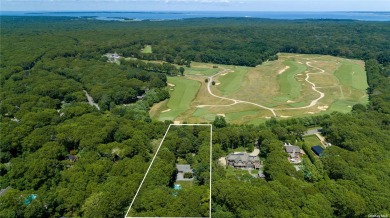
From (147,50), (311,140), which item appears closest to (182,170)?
(311,140)

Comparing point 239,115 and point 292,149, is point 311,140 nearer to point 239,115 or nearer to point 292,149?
point 292,149

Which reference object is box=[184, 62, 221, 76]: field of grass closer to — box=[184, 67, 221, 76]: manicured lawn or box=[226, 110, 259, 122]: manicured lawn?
box=[184, 67, 221, 76]: manicured lawn

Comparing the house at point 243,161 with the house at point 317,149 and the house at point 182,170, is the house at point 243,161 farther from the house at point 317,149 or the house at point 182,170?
the house at point 317,149

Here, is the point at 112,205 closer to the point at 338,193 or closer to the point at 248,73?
the point at 338,193

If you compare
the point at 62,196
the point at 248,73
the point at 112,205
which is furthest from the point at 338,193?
the point at 248,73

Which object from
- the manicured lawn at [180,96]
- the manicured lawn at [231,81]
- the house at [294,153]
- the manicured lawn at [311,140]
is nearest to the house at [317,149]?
the house at [294,153]
